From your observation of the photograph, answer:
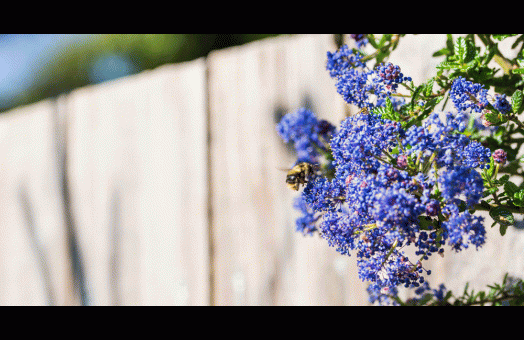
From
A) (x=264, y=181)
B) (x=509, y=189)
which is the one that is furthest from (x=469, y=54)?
(x=264, y=181)

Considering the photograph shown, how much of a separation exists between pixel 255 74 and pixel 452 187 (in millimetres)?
1516

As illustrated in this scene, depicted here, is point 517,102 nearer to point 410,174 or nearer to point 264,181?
point 410,174

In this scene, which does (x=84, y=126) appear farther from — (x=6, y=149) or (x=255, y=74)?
(x=255, y=74)

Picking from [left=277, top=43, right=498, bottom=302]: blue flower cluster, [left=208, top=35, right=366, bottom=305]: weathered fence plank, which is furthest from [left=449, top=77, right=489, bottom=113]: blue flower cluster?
[left=208, top=35, right=366, bottom=305]: weathered fence plank

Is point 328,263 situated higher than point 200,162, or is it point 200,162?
point 200,162

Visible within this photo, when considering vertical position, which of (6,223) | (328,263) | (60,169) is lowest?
(328,263)

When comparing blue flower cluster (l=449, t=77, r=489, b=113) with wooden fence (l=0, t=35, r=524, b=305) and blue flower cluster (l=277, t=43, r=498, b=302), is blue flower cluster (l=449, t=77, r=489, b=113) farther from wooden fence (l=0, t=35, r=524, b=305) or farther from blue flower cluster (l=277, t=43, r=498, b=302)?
wooden fence (l=0, t=35, r=524, b=305)

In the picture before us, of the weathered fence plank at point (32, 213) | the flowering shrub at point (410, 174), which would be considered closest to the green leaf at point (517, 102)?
the flowering shrub at point (410, 174)

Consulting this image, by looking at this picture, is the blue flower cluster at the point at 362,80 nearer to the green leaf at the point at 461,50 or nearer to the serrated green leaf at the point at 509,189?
the green leaf at the point at 461,50

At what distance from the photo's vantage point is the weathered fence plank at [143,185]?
7.75 feet
